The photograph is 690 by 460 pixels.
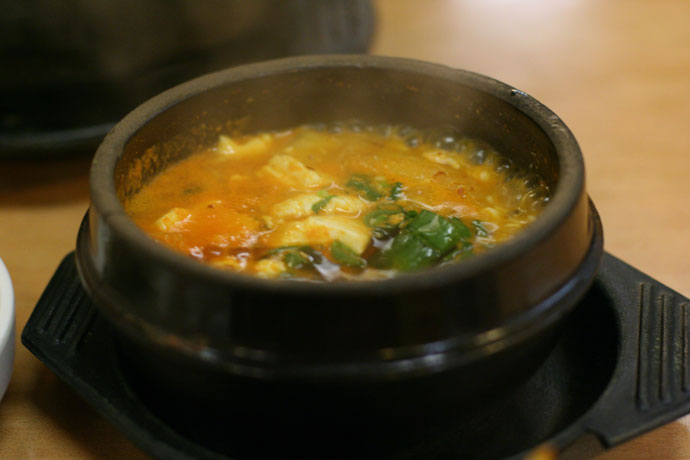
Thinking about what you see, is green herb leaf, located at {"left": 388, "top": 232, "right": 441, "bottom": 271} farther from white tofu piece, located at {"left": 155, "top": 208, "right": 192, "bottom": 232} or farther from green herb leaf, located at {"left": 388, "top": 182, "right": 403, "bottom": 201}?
white tofu piece, located at {"left": 155, "top": 208, "right": 192, "bottom": 232}

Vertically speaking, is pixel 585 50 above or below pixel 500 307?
below

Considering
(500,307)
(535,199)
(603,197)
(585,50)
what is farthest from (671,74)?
(500,307)

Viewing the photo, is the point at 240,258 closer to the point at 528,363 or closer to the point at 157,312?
the point at 157,312

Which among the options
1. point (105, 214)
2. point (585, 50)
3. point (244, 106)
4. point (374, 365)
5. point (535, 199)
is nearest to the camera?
point (374, 365)

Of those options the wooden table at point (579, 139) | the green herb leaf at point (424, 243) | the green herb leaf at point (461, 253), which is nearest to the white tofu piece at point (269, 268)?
the green herb leaf at point (424, 243)

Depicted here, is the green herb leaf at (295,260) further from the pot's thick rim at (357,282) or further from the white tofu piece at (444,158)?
the white tofu piece at (444,158)

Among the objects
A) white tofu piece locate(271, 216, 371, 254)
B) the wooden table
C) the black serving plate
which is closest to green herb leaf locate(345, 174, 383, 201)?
A: white tofu piece locate(271, 216, 371, 254)

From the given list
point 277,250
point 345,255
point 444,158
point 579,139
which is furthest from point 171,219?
point 579,139
